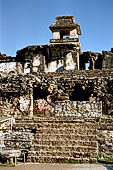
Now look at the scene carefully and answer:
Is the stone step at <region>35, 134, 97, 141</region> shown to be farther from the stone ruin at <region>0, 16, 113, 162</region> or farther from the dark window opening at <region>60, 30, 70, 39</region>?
the dark window opening at <region>60, 30, 70, 39</region>

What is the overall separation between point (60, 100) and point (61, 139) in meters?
6.32

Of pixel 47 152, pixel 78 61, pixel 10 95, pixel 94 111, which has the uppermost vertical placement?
pixel 78 61

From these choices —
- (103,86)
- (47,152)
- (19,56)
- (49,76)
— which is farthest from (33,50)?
(47,152)

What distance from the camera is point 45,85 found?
1541 centimetres

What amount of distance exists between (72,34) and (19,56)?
19.9ft

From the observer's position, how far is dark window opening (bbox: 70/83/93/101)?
597 inches

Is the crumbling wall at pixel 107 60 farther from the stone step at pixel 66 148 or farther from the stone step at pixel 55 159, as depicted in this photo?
the stone step at pixel 55 159

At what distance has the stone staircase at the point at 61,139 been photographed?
8164 mm

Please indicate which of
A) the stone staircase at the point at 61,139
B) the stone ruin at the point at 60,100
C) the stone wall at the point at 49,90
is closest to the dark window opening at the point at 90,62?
the stone ruin at the point at 60,100

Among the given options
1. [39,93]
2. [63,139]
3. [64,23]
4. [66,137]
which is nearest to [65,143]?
[63,139]

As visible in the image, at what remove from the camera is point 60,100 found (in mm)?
15227

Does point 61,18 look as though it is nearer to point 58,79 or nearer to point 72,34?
point 72,34

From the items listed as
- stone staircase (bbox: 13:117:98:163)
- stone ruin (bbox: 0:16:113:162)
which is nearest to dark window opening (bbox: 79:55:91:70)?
stone ruin (bbox: 0:16:113:162)

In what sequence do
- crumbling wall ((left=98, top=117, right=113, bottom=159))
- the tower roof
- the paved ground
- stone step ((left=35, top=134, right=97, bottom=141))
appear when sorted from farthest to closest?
1. the tower roof
2. stone step ((left=35, top=134, right=97, bottom=141))
3. crumbling wall ((left=98, top=117, right=113, bottom=159))
4. the paved ground
